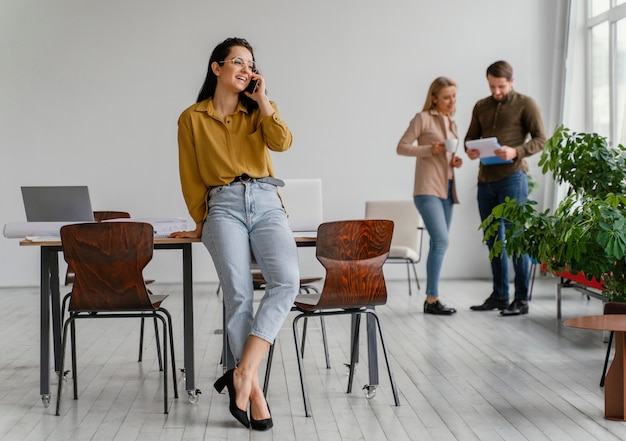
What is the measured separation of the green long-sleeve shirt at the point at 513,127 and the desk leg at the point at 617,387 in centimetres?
272

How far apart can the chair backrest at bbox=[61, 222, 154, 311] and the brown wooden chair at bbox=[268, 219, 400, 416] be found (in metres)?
0.66

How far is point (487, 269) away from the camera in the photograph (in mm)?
8797

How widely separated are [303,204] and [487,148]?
191 centimetres

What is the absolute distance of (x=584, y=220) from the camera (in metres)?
4.47

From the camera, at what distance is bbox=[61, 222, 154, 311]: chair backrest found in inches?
142

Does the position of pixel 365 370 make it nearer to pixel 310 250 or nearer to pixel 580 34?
pixel 310 250

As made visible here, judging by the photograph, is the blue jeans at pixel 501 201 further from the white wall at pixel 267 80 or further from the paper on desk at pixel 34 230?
the paper on desk at pixel 34 230

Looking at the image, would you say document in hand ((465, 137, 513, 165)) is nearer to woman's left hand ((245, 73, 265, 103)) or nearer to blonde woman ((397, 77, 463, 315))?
blonde woman ((397, 77, 463, 315))

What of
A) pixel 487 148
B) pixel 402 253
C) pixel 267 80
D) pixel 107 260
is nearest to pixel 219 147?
pixel 107 260

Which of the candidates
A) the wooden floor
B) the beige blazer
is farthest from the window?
the wooden floor

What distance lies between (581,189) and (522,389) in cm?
133

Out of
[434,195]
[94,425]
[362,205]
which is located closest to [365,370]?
[94,425]

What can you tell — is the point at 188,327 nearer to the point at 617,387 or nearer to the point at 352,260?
the point at 352,260

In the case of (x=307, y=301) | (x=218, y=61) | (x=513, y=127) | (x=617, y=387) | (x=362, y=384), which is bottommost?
(x=362, y=384)
